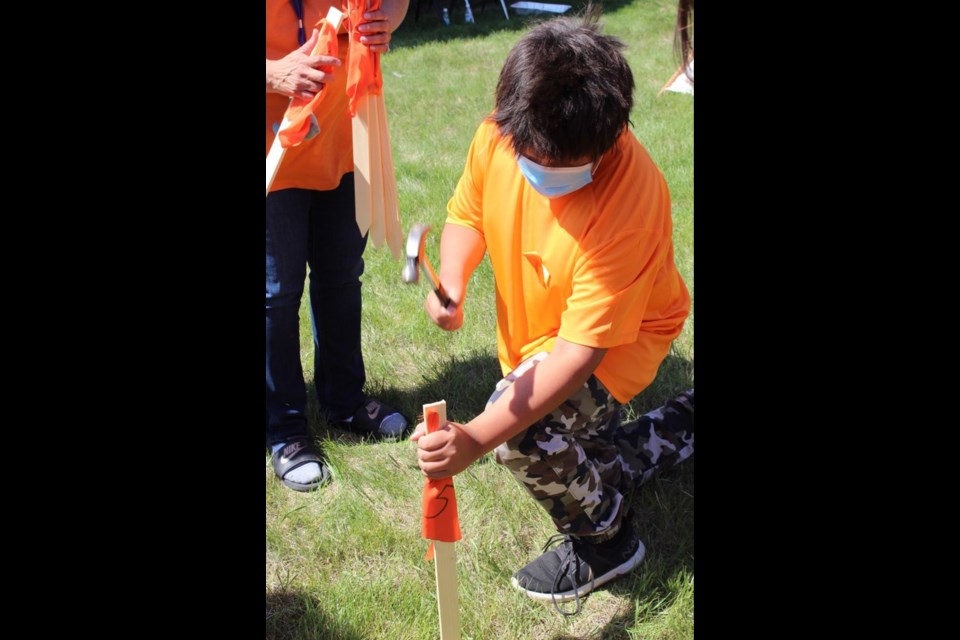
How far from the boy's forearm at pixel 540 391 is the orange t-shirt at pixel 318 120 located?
95cm

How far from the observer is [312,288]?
2.85 m

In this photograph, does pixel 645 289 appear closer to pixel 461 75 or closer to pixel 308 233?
pixel 308 233

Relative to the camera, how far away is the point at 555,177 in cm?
186

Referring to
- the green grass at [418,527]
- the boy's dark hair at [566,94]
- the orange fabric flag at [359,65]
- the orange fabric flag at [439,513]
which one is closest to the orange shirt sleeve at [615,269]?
the boy's dark hair at [566,94]

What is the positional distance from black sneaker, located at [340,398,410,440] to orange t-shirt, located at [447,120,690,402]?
2.41ft

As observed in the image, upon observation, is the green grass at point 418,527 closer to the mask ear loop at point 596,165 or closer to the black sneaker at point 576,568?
the black sneaker at point 576,568

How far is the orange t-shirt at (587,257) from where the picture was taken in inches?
74.9

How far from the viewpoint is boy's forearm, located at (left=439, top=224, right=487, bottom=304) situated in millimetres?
2164

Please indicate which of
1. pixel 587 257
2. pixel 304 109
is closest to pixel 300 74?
pixel 304 109

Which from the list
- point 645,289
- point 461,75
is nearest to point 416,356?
point 645,289

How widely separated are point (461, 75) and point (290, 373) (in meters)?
5.41

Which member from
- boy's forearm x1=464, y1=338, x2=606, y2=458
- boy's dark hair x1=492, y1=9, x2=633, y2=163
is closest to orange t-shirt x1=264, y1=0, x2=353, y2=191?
boy's dark hair x1=492, y1=9, x2=633, y2=163

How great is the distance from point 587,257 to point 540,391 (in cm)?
30

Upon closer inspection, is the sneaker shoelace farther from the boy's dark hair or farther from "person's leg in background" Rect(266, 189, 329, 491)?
the boy's dark hair
